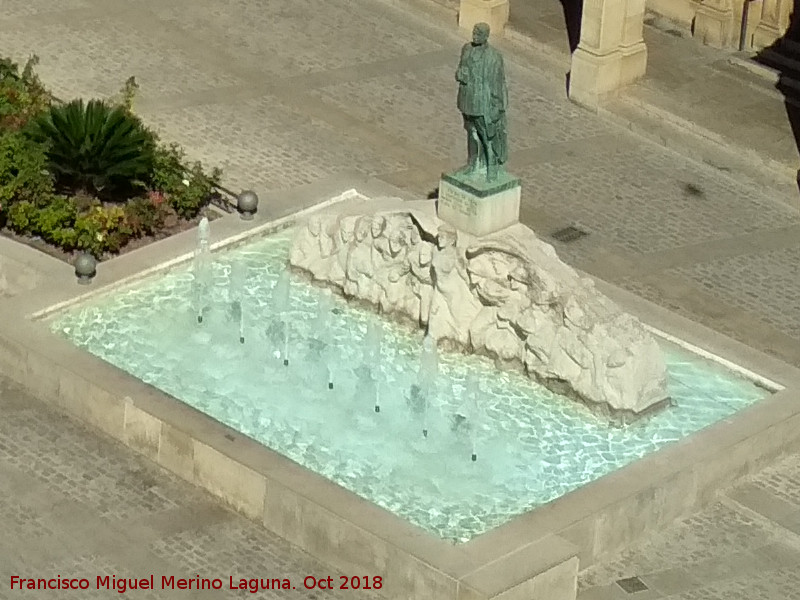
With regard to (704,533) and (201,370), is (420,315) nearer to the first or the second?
(201,370)

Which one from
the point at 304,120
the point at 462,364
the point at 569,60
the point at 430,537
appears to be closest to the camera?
the point at 430,537

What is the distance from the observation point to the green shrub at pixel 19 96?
1056 inches

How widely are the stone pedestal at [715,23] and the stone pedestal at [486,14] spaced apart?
8.65ft

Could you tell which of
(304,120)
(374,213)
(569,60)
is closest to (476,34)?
(374,213)

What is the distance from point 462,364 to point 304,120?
274 inches

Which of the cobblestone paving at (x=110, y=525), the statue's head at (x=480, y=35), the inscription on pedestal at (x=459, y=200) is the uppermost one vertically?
the statue's head at (x=480, y=35)

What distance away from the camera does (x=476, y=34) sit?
22141mm

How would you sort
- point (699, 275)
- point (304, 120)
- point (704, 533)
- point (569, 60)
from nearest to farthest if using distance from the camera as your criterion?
point (704, 533) → point (699, 275) → point (304, 120) → point (569, 60)

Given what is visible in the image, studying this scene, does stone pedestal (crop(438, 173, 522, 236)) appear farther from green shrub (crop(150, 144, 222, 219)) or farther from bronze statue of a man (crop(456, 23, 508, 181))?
green shrub (crop(150, 144, 222, 219))

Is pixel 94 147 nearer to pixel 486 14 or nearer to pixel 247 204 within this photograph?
pixel 247 204

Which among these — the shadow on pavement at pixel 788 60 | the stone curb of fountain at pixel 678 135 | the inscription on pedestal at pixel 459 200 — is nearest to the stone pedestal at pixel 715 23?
the shadow on pavement at pixel 788 60

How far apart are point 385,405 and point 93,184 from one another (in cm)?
538

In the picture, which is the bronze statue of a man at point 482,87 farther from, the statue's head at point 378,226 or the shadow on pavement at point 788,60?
the shadow on pavement at point 788,60

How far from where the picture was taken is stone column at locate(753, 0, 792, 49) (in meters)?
31.5
